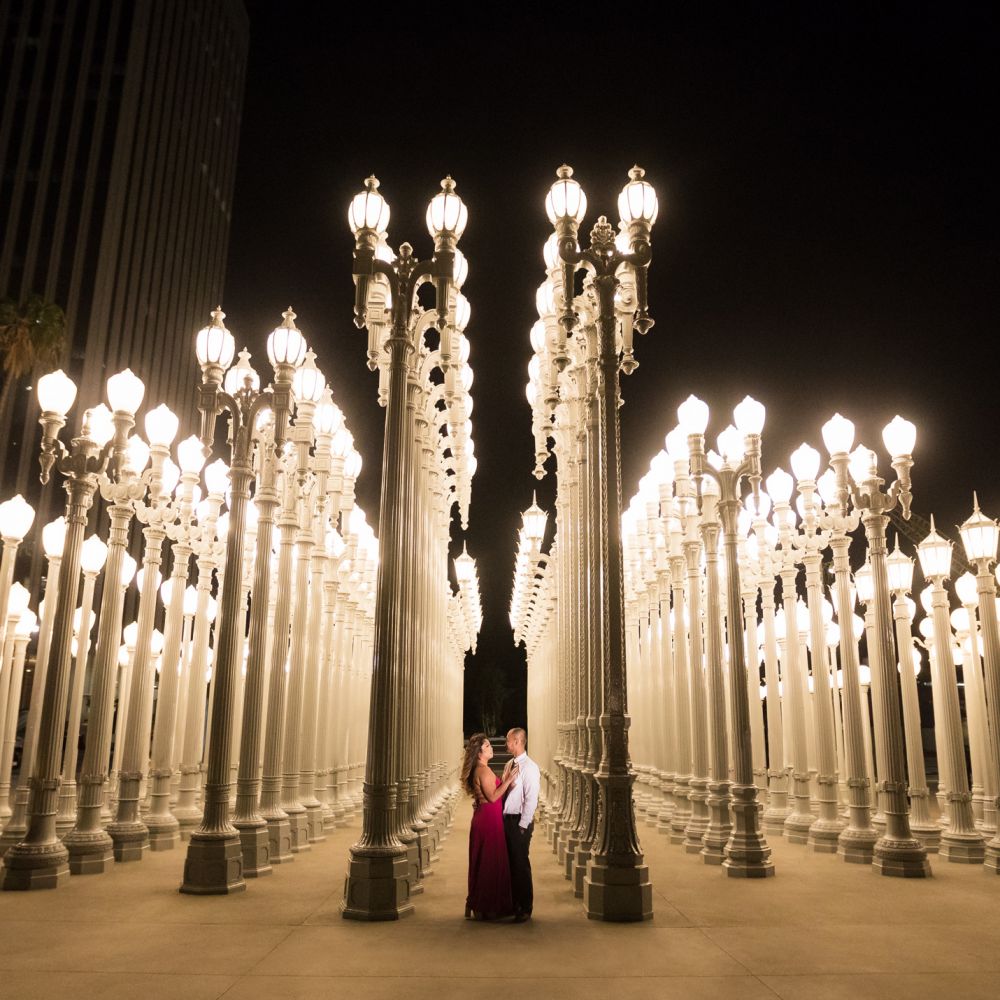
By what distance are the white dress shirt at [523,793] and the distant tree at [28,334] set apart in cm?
2728

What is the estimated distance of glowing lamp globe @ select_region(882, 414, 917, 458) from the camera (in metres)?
13.3

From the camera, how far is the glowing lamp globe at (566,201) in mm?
11141

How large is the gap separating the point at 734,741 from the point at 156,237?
213ft

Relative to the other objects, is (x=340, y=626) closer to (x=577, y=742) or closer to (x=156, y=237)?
(x=577, y=742)

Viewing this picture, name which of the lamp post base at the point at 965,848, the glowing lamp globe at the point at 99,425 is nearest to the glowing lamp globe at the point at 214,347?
the glowing lamp globe at the point at 99,425

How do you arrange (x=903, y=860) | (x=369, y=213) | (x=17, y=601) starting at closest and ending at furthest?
(x=369, y=213) < (x=903, y=860) < (x=17, y=601)

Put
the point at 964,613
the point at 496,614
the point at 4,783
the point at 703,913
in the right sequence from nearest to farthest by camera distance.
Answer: the point at 703,913 → the point at 4,783 → the point at 964,613 → the point at 496,614

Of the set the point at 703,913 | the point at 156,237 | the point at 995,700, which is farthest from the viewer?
the point at 156,237

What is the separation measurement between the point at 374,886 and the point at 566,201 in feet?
25.6

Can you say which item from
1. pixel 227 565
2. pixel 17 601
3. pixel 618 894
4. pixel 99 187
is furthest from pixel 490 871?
pixel 99 187

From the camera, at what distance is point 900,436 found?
13.3 meters

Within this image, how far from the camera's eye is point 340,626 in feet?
80.2

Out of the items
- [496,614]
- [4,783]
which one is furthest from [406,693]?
[496,614]

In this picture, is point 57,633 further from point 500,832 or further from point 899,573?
point 899,573
